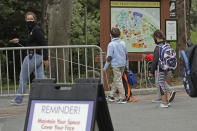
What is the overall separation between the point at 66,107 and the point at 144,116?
13.4 feet

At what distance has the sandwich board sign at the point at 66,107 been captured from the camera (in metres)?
3.89

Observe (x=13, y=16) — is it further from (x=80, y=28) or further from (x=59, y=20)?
(x=59, y=20)

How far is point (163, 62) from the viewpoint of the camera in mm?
9023

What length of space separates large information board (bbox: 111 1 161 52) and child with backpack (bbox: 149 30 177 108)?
3.89 meters

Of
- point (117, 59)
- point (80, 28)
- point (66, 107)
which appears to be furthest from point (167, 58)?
point (80, 28)

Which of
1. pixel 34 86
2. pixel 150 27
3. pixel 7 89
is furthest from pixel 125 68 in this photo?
pixel 34 86

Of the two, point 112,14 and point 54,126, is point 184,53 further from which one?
point 112,14

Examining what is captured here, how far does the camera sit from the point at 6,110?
8992 millimetres

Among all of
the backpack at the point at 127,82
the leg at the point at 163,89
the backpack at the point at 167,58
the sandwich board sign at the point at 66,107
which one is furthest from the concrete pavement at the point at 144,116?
the sandwich board sign at the point at 66,107

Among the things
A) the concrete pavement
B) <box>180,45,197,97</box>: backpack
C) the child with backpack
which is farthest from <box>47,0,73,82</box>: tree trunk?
<box>180,45,197,97</box>: backpack

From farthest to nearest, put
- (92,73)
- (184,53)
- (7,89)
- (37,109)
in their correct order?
1. (7,89)
2. (92,73)
3. (37,109)
4. (184,53)

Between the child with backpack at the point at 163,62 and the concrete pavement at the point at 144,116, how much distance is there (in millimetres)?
318

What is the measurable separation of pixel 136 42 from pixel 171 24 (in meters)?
1.43

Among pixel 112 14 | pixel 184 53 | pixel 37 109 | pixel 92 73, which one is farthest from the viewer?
pixel 112 14
